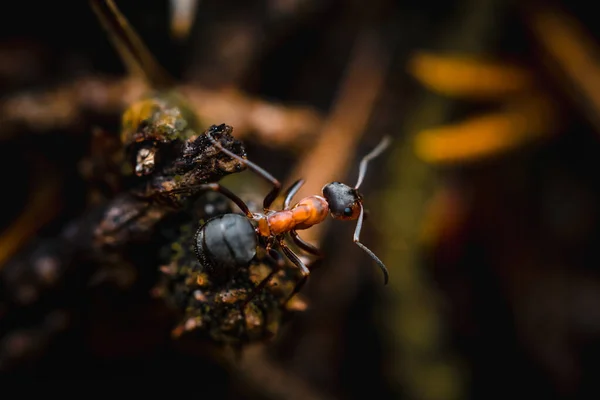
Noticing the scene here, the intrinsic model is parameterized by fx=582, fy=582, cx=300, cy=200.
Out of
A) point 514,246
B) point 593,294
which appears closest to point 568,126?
point 514,246

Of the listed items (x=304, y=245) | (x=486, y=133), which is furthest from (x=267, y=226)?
(x=486, y=133)

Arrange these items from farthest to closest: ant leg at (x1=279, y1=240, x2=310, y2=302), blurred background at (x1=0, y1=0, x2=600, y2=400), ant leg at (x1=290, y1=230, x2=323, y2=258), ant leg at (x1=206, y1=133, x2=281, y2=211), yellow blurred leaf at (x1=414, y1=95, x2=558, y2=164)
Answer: yellow blurred leaf at (x1=414, y1=95, x2=558, y2=164) → blurred background at (x1=0, y1=0, x2=600, y2=400) → ant leg at (x1=290, y1=230, x2=323, y2=258) → ant leg at (x1=279, y1=240, x2=310, y2=302) → ant leg at (x1=206, y1=133, x2=281, y2=211)

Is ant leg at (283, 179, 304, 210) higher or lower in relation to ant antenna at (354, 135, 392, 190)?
lower

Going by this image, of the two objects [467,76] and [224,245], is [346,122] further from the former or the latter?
[224,245]

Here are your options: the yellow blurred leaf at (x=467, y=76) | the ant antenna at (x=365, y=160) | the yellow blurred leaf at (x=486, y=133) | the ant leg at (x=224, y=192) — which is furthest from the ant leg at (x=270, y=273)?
the yellow blurred leaf at (x=467, y=76)

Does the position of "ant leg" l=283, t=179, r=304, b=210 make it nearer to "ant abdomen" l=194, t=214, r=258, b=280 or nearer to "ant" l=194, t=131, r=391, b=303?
"ant" l=194, t=131, r=391, b=303

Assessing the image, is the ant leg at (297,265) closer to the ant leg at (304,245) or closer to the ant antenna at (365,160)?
the ant leg at (304,245)

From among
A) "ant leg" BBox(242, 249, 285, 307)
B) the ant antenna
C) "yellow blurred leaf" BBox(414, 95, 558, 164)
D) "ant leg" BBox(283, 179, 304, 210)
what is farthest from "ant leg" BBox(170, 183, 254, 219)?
"yellow blurred leaf" BBox(414, 95, 558, 164)

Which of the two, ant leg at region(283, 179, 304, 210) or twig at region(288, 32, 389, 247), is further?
twig at region(288, 32, 389, 247)

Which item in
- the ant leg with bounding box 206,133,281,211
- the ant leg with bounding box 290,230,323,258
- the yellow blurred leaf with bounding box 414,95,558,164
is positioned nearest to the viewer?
the ant leg with bounding box 206,133,281,211
